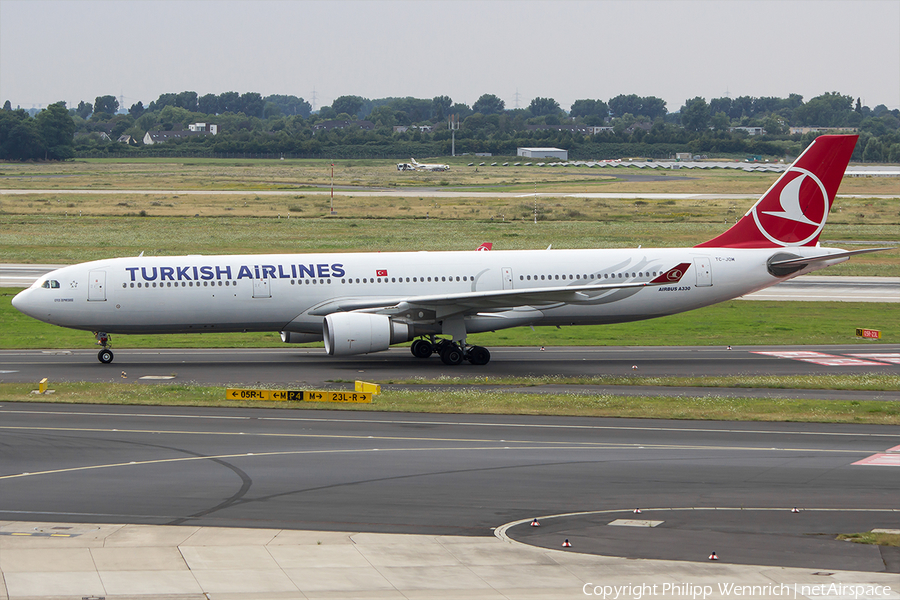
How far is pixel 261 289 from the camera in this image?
3666 cm

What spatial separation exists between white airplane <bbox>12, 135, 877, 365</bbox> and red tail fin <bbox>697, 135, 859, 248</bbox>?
4 cm

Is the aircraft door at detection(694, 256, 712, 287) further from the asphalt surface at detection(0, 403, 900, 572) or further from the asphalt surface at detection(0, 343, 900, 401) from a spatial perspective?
the asphalt surface at detection(0, 403, 900, 572)

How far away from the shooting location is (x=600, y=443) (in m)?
23.8

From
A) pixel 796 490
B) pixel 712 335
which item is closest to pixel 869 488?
pixel 796 490

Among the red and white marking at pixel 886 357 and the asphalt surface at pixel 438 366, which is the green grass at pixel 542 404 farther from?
the red and white marking at pixel 886 357

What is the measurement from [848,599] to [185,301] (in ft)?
92.9

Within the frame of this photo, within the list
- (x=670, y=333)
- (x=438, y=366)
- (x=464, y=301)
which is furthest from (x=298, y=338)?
(x=670, y=333)

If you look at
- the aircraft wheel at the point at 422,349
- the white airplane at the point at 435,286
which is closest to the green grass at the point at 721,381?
the white airplane at the point at 435,286

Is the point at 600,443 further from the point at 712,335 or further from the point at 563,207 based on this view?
the point at 563,207

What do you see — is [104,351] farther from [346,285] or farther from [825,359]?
[825,359]

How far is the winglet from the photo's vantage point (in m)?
38.8

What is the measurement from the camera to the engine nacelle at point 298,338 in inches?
1532

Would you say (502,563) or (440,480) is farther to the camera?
(440,480)

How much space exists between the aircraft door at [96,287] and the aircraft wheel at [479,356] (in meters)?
14.2
